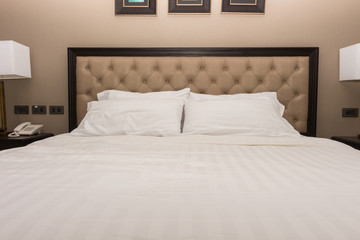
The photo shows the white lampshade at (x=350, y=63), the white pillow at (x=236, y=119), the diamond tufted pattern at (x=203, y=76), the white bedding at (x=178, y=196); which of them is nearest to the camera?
the white bedding at (x=178, y=196)

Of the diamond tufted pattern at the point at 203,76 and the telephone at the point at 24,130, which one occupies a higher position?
Answer: the diamond tufted pattern at the point at 203,76

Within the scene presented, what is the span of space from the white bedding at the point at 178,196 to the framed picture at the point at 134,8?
5.17 feet

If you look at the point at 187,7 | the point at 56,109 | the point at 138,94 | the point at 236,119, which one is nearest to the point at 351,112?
the point at 236,119

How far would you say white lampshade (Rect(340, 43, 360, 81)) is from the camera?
1.86 m

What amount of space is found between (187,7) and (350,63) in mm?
1407

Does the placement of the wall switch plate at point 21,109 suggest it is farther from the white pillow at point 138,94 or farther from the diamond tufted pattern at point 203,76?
the white pillow at point 138,94

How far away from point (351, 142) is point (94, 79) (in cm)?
210

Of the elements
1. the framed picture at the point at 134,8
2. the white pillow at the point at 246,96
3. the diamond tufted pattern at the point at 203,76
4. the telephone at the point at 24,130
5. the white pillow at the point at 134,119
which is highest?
the framed picture at the point at 134,8

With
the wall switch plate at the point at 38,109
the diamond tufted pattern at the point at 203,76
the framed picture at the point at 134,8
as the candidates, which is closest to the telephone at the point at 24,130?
the wall switch plate at the point at 38,109

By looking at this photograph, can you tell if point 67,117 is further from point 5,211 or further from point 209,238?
point 209,238

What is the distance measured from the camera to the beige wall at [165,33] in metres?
2.17

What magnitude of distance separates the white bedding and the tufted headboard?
1135 millimetres

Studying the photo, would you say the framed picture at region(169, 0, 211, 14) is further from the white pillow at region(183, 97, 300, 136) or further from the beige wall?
the white pillow at region(183, 97, 300, 136)

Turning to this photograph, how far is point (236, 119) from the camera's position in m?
1.63
